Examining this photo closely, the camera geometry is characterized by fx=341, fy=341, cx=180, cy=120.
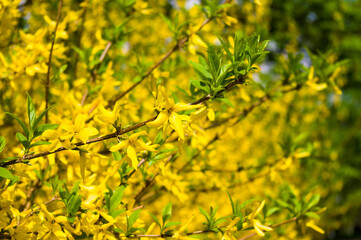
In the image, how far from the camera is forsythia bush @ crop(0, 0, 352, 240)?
1.30 metres

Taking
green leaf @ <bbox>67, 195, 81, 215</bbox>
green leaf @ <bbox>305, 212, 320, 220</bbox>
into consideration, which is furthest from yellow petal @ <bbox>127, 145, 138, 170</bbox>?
green leaf @ <bbox>305, 212, 320, 220</bbox>

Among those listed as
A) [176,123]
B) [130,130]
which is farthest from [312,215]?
[130,130]

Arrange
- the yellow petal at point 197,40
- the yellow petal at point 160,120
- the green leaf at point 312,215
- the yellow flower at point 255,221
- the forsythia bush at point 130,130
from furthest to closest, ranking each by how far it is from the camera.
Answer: the yellow petal at point 197,40, the green leaf at point 312,215, the yellow flower at point 255,221, the forsythia bush at point 130,130, the yellow petal at point 160,120

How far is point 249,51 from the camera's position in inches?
51.5

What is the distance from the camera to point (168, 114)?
1.23 meters

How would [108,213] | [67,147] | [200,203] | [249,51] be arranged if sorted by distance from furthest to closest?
[200,203] → [108,213] → [249,51] → [67,147]

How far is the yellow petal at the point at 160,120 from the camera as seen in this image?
3.84 ft

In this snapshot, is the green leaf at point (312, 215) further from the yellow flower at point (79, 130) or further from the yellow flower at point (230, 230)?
the yellow flower at point (79, 130)

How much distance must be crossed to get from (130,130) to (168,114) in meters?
0.15

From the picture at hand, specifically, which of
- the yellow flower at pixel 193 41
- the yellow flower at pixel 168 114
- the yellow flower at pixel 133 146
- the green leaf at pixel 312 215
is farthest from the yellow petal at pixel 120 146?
the green leaf at pixel 312 215

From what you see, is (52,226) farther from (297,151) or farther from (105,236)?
(297,151)

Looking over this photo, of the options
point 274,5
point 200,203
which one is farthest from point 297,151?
point 274,5

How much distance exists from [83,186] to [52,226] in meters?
0.21

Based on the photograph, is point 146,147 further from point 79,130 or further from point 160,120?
point 79,130
